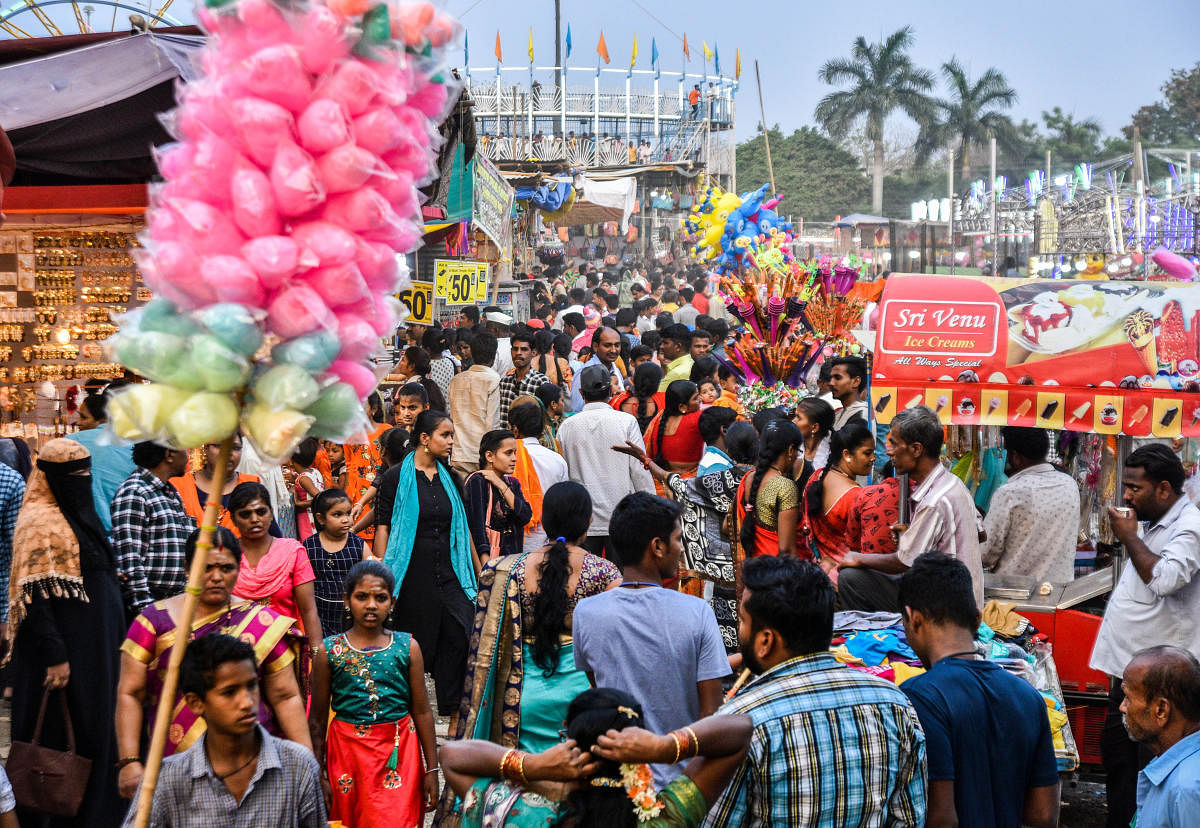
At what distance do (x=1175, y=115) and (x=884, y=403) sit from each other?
213 ft

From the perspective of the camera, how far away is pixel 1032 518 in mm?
6027

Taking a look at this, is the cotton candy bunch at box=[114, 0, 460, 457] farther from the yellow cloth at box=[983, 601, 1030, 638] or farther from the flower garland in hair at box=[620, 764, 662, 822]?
the yellow cloth at box=[983, 601, 1030, 638]

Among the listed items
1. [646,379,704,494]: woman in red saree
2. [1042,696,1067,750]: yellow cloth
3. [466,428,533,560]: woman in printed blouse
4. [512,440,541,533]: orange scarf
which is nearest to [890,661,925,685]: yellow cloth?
[1042,696,1067,750]: yellow cloth

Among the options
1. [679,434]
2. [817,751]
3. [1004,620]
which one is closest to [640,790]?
[817,751]

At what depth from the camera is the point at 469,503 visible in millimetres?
6352

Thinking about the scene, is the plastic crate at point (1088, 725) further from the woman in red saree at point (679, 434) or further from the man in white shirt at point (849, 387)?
the woman in red saree at point (679, 434)

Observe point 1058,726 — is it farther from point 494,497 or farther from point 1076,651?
point 494,497

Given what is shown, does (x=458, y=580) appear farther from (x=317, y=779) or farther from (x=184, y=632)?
(x=184, y=632)

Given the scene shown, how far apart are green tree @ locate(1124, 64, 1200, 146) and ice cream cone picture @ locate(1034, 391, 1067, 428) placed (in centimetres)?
6281

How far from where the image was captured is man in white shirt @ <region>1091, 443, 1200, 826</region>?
491 centimetres

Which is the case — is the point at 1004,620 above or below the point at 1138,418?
below

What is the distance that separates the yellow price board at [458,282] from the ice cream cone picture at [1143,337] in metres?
6.29

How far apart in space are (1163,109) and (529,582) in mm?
67981

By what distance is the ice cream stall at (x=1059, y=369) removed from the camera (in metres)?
5.67
